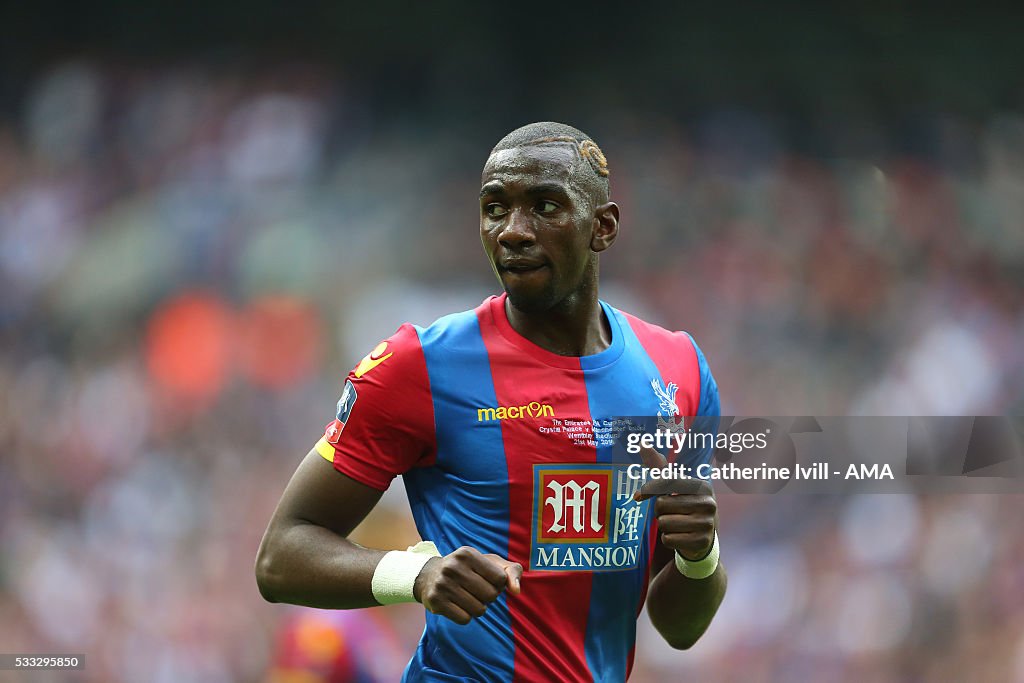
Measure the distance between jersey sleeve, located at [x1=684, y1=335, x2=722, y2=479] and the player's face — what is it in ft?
2.01

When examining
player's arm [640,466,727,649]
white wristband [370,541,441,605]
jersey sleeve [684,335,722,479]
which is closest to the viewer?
white wristband [370,541,441,605]

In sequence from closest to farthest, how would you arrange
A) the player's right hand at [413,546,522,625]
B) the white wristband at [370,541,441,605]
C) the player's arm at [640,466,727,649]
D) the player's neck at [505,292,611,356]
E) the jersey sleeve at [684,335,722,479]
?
1. the player's right hand at [413,546,522,625]
2. the white wristband at [370,541,441,605]
3. the player's arm at [640,466,727,649]
4. the player's neck at [505,292,611,356]
5. the jersey sleeve at [684,335,722,479]

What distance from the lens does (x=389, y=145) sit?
28.6 feet

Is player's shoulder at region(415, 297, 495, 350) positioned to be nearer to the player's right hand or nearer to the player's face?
the player's face

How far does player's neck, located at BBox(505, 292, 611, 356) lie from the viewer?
3.42 m

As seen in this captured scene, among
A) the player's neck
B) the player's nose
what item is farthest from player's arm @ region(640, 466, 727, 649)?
the player's nose

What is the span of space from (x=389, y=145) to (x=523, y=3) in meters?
1.41

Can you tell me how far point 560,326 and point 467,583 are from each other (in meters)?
1.00

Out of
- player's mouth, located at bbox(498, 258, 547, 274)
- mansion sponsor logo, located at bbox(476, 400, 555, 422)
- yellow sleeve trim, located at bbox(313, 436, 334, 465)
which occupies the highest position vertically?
player's mouth, located at bbox(498, 258, 547, 274)

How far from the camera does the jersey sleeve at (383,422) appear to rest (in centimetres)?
316

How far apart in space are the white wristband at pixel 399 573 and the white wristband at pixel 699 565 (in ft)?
2.48

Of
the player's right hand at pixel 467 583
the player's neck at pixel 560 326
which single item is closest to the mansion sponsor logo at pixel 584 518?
the player's neck at pixel 560 326

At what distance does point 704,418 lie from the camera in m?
3.64

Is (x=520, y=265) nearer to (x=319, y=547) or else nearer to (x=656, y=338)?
(x=656, y=338)
